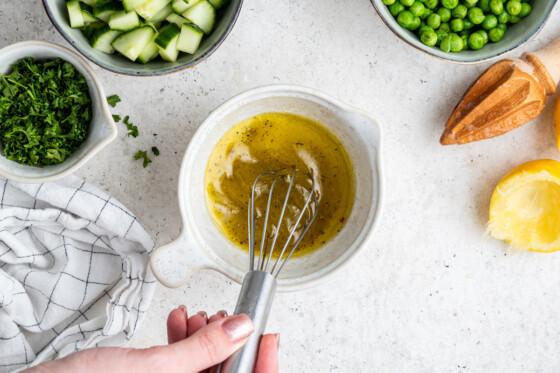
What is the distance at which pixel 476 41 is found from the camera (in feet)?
3.82

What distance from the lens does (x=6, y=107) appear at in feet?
3.61

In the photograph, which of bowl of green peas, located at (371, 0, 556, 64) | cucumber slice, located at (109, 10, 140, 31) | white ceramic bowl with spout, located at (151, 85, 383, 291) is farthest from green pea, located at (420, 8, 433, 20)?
cucumber slice, located at (109, 10, 140, 31)

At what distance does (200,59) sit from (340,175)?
0.43 m

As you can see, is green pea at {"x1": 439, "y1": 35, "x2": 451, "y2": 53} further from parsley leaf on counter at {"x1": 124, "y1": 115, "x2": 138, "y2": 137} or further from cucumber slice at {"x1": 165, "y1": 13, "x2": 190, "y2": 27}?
parsley leaf on counter at {"x1": 124, "y1": 115, "x2": 138, "y2": 137}

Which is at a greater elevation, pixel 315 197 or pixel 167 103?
pixel 167 103

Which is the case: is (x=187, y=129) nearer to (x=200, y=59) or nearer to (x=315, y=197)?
(x=200, y=59)

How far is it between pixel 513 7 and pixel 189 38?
746 millimetres

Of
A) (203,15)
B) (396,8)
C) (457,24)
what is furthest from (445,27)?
(203,15)

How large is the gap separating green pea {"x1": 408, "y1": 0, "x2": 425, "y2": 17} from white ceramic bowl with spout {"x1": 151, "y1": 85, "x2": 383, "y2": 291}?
0.30 metres

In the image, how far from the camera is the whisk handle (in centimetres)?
91

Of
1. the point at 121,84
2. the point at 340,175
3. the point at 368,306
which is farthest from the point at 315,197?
the point at 121,84

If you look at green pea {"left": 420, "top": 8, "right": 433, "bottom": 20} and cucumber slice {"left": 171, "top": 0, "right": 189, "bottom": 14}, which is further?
green pea {"left": 420, "top": 8, "right": 433, "bottom": 20}

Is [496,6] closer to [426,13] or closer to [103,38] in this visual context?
[426,13]

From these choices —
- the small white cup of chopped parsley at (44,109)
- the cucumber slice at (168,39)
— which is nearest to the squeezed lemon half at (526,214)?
the cucumber slice at (168,39)
